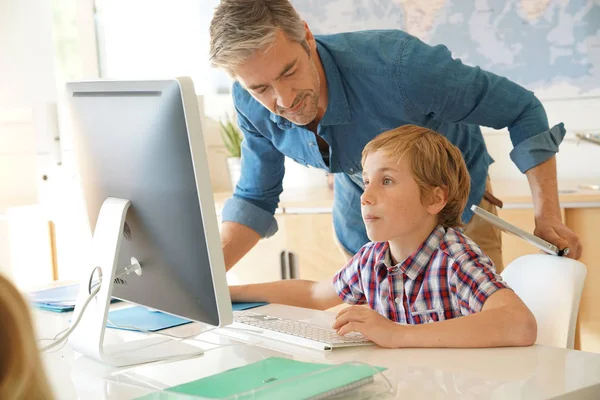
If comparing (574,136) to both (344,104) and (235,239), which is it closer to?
(344,104)

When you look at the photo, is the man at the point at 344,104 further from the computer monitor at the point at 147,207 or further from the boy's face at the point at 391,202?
the computer monitor at the point at 147,207

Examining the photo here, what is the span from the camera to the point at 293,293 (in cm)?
179

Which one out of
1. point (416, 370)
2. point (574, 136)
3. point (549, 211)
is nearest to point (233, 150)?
point (574, 136)

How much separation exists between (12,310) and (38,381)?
0.16 ft

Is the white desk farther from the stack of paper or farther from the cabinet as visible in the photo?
the cabinet

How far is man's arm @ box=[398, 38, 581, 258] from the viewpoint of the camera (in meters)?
1.77

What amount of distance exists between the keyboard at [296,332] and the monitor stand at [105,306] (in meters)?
0.14

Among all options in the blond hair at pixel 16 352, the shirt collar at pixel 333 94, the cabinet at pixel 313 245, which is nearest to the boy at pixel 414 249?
the shirt collar at pixel 333 94

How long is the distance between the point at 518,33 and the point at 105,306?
236cm

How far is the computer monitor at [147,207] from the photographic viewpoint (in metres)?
1.16

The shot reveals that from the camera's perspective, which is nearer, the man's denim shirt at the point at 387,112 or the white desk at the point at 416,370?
the white desk at the point at 416,370

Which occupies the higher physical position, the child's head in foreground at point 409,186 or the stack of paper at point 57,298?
the child's head in foreground at point 409,186

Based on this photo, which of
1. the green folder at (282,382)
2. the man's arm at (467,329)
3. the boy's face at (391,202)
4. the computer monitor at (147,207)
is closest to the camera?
the green folder at (282,382)

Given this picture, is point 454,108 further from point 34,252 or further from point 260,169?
point 34,252
